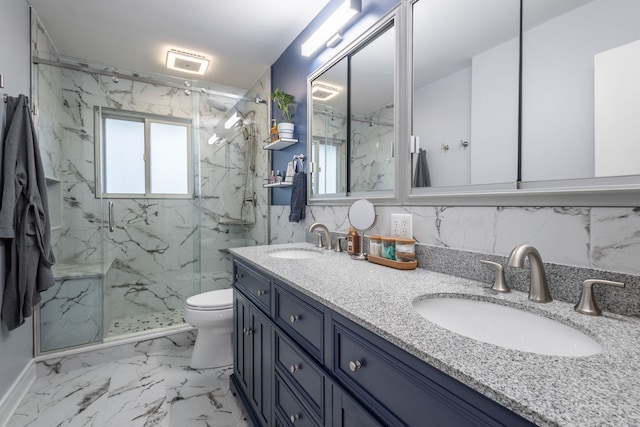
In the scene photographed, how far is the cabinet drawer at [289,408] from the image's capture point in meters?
0.98

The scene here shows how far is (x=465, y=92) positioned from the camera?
1.15m

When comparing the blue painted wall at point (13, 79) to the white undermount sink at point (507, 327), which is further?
the blue painted wall at point (13, 79)

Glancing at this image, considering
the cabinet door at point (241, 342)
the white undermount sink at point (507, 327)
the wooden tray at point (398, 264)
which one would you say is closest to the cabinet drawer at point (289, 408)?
the cabinet door at point (241, 342)

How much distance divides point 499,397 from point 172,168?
307 centimetres

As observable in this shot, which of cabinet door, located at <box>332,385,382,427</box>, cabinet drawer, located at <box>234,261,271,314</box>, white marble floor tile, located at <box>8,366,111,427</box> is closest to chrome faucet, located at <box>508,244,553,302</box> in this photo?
cabinet door, located at <box>332,385,382,427</box>

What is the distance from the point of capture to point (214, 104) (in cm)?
281

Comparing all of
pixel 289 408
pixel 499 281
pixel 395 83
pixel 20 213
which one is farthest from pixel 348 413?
pixel 20 213

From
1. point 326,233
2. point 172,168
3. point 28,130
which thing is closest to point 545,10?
point 326,233

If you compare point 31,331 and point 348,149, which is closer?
point 348,149

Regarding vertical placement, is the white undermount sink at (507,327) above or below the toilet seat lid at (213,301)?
above

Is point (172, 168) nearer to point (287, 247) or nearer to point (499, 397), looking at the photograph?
point (287, 247)

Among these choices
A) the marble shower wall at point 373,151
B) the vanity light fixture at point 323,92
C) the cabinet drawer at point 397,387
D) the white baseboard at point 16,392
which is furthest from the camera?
the vanity light fixture at point 323,92

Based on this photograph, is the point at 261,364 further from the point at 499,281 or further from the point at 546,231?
the point at 546,231

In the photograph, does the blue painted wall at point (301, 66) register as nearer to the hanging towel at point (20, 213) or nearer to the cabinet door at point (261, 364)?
the cabinet door at point (261, 364)
